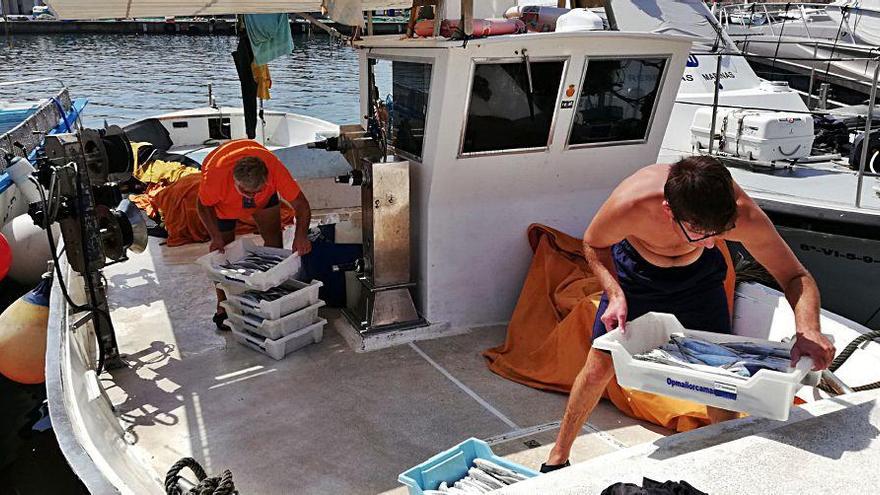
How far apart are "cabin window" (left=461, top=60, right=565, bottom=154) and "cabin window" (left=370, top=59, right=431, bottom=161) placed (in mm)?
331

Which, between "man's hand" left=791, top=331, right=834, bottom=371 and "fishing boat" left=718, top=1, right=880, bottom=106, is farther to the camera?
"fishing boat" left=718, top=1, right=880, bottom=106

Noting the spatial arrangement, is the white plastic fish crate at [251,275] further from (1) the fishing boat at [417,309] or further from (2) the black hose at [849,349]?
(2) the black hose at [849,349]

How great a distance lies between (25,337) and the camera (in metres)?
5.47

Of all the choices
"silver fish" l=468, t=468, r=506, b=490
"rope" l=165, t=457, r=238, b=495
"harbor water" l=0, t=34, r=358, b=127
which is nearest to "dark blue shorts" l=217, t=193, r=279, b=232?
"rope" l=165, t=457, r=238, b=495

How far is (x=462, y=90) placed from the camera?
14.6 ft

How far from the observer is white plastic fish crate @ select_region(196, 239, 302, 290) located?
4.55 m

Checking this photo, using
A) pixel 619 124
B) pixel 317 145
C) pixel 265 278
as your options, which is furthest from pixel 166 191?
pixel 619 124

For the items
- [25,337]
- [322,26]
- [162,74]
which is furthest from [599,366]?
[162,74]

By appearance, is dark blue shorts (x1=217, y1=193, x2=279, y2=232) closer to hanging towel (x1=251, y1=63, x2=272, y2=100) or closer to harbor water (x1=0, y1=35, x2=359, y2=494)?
harbor water (x1=0, y1=35, x2=359, y2=494)

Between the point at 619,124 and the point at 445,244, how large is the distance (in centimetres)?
150

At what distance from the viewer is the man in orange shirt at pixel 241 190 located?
484 cm

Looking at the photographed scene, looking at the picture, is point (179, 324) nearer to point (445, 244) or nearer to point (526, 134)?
point (445, 244)

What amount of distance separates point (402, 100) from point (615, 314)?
2.72 m

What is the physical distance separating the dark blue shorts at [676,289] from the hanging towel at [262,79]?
199 inches
